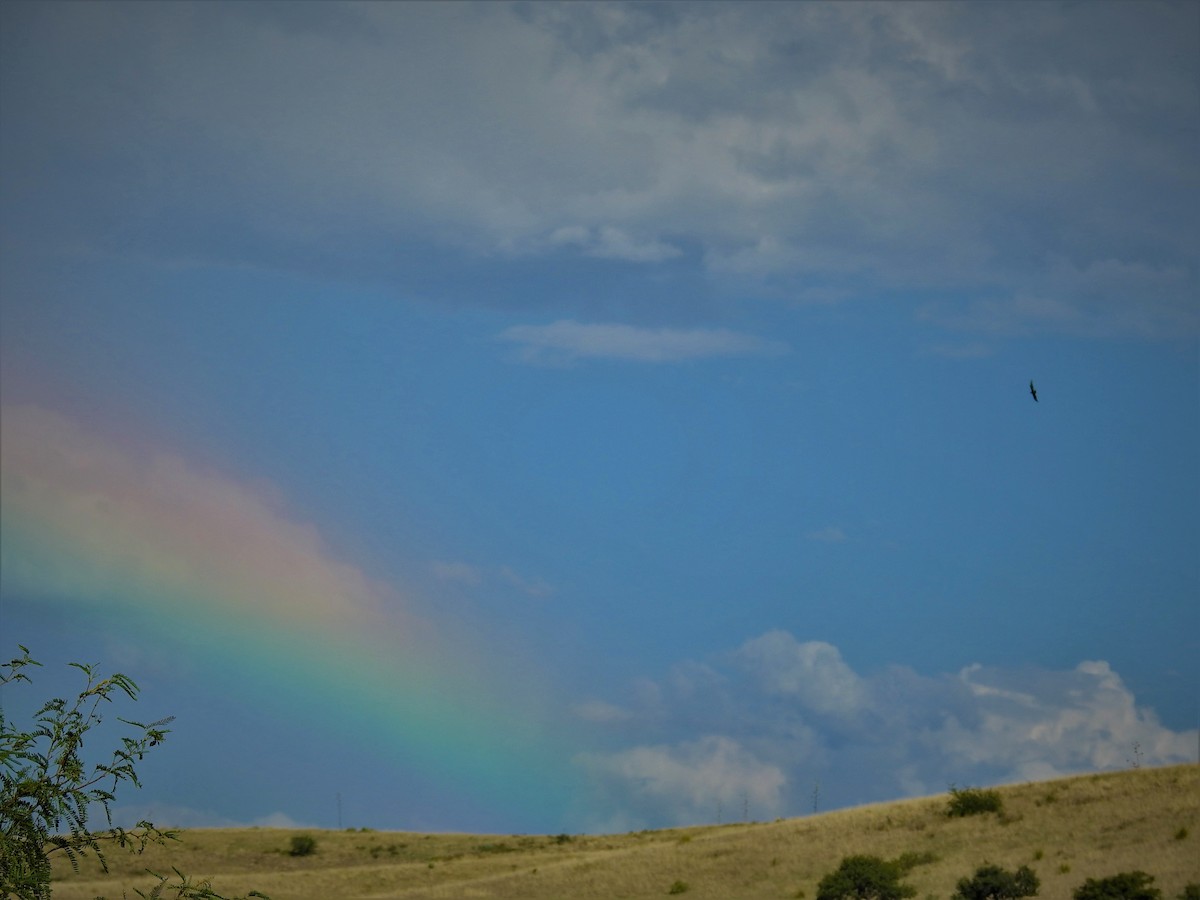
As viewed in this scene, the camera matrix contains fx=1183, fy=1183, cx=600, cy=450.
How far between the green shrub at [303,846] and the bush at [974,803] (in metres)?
52.3

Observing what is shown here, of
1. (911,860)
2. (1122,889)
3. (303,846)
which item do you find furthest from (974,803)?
(303,846)

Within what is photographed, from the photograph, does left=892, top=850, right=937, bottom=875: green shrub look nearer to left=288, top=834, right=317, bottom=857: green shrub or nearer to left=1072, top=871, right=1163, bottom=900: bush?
left=1072, top=871, right=1163, bottom=900: bush

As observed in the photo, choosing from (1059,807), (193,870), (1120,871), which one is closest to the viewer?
(1120,871)

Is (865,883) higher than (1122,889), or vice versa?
(865,883)

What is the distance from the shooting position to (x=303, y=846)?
97750 millimetres

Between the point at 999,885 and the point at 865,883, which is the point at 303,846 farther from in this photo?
the point at 999,885

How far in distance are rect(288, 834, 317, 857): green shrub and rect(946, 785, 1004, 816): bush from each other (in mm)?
52322

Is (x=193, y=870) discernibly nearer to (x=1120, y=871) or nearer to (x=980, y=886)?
(x=980, y=886)

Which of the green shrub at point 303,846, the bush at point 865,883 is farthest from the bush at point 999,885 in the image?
the green shrub at point 303,846

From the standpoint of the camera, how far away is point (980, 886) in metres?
53.8

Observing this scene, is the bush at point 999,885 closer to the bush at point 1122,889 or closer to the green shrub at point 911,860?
the bush at point 1122,889

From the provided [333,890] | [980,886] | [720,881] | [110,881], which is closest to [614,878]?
[720,881]

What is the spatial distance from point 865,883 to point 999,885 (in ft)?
25.1

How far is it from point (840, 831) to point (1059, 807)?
13.6 m
